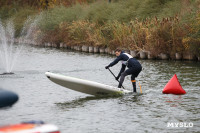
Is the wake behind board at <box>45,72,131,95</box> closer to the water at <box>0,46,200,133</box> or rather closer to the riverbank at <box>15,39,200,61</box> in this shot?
the water at <box>0,46,200,133</box>

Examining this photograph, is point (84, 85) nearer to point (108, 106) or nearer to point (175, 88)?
point (108, 106)

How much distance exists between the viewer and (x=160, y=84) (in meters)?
19.4

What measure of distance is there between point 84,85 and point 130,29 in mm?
17203

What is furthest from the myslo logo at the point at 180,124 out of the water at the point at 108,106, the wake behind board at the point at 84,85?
the wake behind board at the point at 84,85

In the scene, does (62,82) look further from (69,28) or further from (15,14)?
(15,14)

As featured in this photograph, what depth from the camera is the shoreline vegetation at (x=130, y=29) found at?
2844 centimetres

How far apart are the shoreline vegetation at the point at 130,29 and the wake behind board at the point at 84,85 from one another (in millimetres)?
11078

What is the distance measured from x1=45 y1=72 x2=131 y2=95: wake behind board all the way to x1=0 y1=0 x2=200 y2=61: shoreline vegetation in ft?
36.3

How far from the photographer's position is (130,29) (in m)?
33.1

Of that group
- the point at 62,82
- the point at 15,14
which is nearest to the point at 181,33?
the point at 62,82

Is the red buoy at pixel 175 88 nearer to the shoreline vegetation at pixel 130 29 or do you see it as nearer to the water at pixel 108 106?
the water at pixel 108 106

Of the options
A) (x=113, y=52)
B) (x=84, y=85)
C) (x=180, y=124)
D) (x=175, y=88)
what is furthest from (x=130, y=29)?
(x=180, y=124)

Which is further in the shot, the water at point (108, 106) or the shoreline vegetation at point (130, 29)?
the shoreline vegetation at point (130, 29)

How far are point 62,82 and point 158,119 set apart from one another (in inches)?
189
